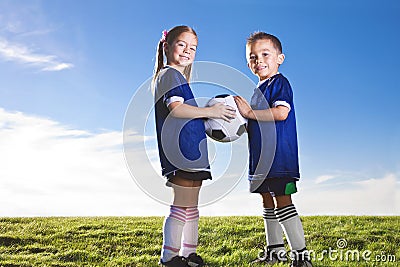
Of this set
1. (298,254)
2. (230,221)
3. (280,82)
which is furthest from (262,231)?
(280,82)

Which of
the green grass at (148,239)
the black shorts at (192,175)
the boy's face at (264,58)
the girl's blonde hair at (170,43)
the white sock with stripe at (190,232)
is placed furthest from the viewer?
the green grass at (148,239)

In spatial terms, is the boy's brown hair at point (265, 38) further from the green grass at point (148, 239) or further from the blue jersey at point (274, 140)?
the green grass at point (148, 239)

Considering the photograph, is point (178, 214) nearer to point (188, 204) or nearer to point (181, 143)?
point (188, 204)

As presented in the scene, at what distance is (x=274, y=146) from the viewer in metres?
3.69

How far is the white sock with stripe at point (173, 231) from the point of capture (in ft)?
11.7

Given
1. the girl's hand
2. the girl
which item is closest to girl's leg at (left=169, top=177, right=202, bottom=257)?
the girl

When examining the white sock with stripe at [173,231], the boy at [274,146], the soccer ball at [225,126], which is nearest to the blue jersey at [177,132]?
the soccer ball at [225,126]

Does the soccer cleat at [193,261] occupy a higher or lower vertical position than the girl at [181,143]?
lower

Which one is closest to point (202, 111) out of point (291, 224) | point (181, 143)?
point (181, 143)

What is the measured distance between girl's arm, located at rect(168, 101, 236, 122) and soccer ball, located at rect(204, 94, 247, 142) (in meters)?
0.04

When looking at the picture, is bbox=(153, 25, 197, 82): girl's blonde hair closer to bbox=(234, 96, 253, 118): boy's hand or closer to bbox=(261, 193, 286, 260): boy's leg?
bbox=(234, 96, 253, 118): boy's hand

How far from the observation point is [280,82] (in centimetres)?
379

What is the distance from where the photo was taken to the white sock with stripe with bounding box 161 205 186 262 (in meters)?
3.57

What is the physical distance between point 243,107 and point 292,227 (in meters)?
0.93
